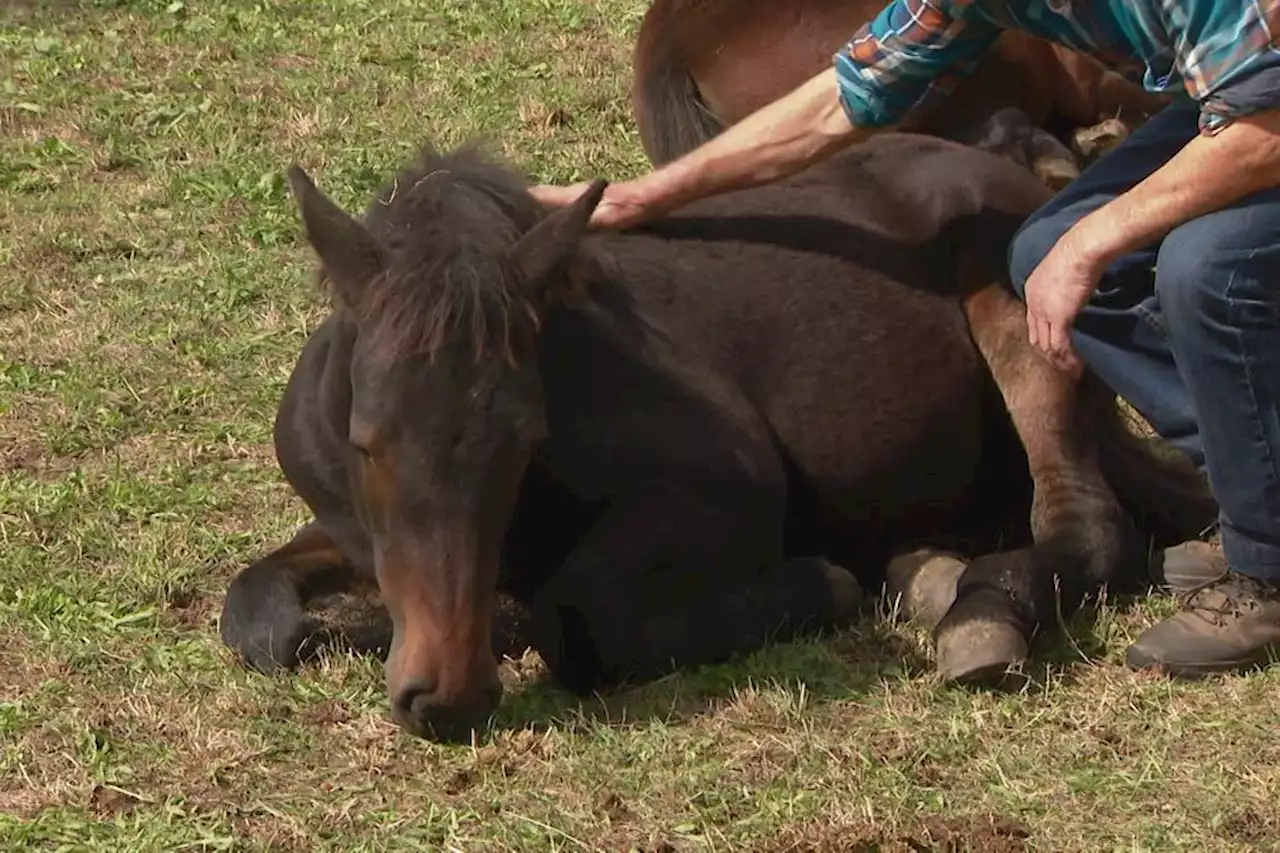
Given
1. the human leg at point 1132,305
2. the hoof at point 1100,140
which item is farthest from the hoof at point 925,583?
the hoof at point 1100,140

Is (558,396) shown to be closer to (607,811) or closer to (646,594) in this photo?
(646,594)

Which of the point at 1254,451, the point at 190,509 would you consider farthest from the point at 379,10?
the point at 1254,451

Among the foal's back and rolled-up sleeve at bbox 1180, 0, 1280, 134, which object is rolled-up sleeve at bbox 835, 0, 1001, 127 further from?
rolled-up sleeve at bbox 1180, 0, 1280, 134

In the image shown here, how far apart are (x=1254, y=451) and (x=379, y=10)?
840 centimetres

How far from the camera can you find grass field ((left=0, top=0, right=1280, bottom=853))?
12.3 ft

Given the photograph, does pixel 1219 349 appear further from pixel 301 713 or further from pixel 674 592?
pixel 301 713

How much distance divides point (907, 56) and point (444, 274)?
1475 millimetres

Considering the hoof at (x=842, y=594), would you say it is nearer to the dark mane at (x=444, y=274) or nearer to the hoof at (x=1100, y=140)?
the dark mane at (x=444, y=274)

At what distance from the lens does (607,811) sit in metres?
3.78

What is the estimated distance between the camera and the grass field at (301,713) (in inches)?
148

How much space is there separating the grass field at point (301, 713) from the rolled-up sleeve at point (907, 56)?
4.51 feet

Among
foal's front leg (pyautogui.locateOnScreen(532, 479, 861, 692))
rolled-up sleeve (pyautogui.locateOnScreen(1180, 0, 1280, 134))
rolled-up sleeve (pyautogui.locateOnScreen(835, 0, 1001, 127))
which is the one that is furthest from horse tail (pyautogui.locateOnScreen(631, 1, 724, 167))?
rolled-up sleeve (pyautogui.locateOnScreen(1180, 0, 1280, 134))

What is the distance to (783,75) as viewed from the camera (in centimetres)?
779

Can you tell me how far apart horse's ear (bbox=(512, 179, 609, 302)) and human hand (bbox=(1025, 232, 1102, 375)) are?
3.50ft
